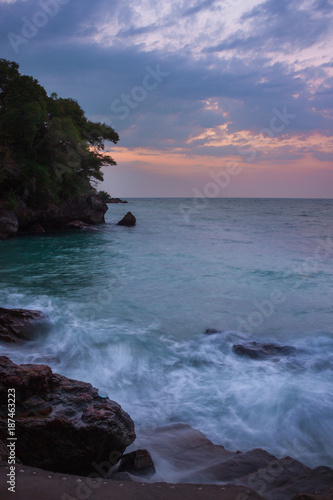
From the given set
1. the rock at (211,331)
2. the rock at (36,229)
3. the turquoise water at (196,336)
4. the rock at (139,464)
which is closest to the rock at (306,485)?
the turquoise water at (196,336)

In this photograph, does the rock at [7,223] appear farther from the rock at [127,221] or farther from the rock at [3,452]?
the rock at [3,452]

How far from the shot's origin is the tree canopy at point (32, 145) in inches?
829

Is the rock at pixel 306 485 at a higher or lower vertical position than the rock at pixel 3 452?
lower

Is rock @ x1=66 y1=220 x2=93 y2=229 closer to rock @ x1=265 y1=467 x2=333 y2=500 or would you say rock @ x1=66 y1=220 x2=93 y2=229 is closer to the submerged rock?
the submerged rock

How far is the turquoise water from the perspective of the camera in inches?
194

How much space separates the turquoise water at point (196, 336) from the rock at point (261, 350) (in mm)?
203

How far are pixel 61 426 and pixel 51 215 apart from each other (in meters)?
24.5

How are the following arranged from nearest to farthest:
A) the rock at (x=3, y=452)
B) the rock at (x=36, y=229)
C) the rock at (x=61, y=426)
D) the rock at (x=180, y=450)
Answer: the rock at (x=3, y=452) → the rock at (x=61, y=426) → the rock at (x=180, y=450) → the rock at (x=36, y=229)

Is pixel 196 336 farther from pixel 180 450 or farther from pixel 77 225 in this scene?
pixel 77 225

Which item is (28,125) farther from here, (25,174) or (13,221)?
(13,221)

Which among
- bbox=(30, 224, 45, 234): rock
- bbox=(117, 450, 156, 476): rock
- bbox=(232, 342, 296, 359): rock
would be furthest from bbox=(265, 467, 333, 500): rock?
bbox=(30, 224, 45, 234): rock

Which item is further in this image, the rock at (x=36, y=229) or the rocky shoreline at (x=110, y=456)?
the rock at (x=36, y=229)

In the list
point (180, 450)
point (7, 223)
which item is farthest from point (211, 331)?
point (7, 223)

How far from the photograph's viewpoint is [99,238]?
24.5 metres
